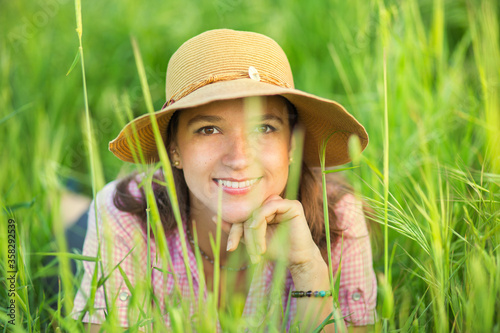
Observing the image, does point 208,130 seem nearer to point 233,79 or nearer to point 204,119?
point 204,119

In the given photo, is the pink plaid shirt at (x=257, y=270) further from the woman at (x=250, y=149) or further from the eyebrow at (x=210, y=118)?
the eyebrow at (x=210, y=118)

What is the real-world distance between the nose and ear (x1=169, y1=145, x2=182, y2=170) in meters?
0.25

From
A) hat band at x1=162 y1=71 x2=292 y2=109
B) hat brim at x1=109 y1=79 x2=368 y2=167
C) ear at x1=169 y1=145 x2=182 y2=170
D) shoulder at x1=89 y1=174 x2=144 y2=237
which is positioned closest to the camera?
hat brim at x1=109 y1=79 x2=368 y2=167

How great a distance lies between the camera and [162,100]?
3.28m

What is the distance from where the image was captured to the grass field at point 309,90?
6.25 ft

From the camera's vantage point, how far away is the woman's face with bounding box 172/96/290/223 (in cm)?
162

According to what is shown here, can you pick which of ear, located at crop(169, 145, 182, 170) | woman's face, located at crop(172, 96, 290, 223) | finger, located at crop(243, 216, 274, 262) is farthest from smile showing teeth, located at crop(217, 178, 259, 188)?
ear, located at crop(169, 145, 182, 170)

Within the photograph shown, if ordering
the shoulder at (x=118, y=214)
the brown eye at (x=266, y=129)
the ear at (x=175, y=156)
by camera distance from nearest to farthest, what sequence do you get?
1. the brown eye at (x=266, y=129)
2. the ear at (x=175, y=156)
3. the shoulder at (x=118, y=214)

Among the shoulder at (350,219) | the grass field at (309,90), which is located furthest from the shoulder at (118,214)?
the shoulder at (350,219)

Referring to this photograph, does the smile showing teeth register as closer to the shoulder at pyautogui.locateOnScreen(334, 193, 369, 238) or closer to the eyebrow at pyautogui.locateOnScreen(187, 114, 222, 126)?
the eyebrow at pyautogui.locateOnScreen(187, 114, 222, 126)

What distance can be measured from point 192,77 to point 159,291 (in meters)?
0.86

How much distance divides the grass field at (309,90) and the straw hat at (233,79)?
0.90 feet

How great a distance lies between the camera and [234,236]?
162 centimetres

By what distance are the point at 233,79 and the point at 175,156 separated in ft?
1.33
